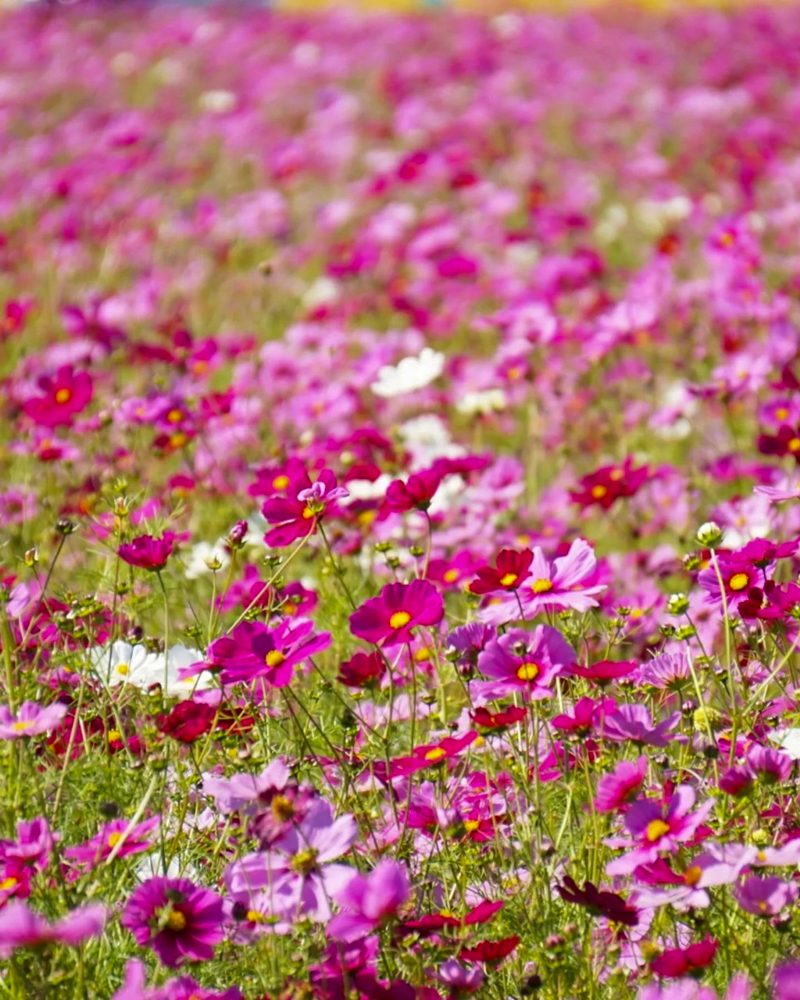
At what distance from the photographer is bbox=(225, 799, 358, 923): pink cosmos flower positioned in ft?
4.03

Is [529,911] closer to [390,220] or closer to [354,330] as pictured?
[354,330]

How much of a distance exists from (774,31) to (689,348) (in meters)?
7.01

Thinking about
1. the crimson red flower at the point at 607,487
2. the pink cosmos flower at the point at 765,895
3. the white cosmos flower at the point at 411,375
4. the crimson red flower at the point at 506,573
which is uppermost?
the crimson red flower at the point at 506,573

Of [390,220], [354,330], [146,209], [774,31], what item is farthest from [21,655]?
[774,31]

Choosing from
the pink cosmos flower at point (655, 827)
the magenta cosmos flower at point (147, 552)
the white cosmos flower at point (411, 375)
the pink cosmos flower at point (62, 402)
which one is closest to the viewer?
the pink cosmos flower at point (655, 827)

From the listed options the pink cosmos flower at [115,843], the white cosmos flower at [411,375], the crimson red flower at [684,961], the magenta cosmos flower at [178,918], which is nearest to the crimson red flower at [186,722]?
the pink cosmos flower at [115,843]

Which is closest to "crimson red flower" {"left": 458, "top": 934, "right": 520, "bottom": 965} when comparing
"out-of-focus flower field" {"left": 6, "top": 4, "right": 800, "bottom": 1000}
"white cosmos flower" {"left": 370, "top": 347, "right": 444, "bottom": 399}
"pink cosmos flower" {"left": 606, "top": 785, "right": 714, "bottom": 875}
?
"out-of-focus flower field" {"left": 6, "top": 4, "right": 800, "bottom": 1000}

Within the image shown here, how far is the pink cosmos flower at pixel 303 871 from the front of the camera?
1229 mm

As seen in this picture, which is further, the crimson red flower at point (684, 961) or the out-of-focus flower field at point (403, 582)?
the out-of-focus flower field at point (403, 582)

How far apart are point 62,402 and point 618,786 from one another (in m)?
1.45

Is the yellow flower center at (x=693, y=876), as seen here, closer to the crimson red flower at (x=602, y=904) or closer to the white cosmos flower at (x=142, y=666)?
the crimson red flower at (x=602, y=904)

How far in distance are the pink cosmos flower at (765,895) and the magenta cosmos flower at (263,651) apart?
481 millimetres

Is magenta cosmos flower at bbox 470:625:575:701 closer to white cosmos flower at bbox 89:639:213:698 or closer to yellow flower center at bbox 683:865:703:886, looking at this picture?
yellow flower center at bbox 683:865:703:886

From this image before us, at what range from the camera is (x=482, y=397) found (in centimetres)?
305
